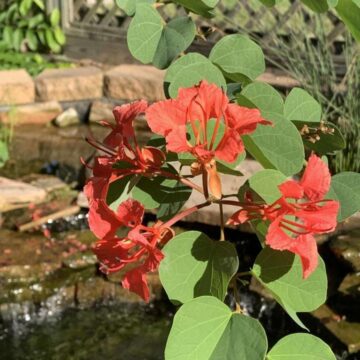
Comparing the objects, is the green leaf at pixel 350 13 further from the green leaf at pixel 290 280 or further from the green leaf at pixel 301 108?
the green leaf at pixel 290 280

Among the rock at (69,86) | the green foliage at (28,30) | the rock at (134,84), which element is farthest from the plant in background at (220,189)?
the green foliage at (28,30)

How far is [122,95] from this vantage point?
6168 mm

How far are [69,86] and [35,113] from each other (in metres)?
0.39

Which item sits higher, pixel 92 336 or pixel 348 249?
pixel 348 249

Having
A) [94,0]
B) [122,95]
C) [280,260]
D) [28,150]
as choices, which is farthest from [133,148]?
[94,0]

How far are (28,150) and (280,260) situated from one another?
4.73 metres

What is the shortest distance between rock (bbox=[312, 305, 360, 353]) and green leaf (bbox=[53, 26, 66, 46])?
428 centimetres

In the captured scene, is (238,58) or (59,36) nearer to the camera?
(238,58)

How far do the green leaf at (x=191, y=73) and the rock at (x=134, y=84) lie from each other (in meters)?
5.03

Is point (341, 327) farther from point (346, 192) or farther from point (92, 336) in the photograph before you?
point (346, 192)

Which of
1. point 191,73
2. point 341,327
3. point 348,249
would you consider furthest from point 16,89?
point 191,73

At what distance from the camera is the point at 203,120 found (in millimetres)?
769

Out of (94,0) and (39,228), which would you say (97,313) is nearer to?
(39,228)

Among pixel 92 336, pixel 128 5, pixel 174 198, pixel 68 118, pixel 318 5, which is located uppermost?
pixel 318 5
